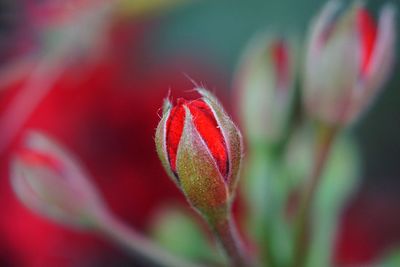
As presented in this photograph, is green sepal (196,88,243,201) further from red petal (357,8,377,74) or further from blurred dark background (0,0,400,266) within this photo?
blurred dark background (0,0,400,266)

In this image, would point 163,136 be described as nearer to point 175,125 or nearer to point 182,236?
point 175,125

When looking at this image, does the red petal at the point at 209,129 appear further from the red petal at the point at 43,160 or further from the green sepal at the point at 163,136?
the red petal at the point at 43,160

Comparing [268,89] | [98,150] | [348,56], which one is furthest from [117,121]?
[348,56]

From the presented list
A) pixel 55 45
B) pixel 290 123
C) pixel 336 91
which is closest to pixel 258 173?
pixel 290 123

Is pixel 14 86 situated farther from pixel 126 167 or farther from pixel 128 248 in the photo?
pixel 128 248

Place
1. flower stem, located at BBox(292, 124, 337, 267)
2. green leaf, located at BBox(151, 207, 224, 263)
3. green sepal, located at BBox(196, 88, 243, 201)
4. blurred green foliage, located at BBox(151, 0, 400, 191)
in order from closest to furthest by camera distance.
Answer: green sepal, located at BBox(196, 88, 243, 201)
flower stem, located at BBox(292, 124, 337, 267)
green leaf, located at BBox(151, 207, 224, 263)
blurred green foliage, located at BBox(151, 0, 400, 191)

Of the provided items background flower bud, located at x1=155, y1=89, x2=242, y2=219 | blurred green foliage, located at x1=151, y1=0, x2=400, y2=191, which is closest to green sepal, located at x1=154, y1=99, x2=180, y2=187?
background flower bud, located at x1=155, y1=89, x2=242, y2=219
